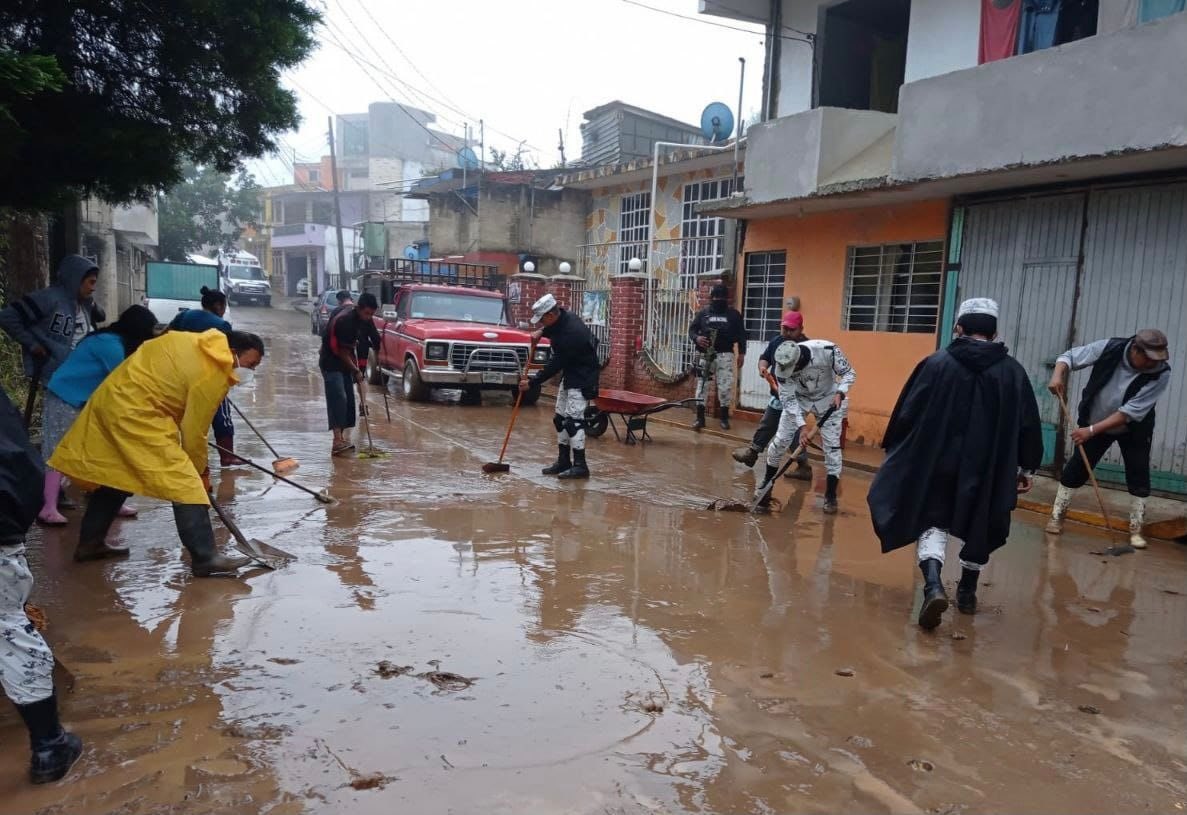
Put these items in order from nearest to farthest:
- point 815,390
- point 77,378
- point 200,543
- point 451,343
→ point 200,543 → point 77,378 → point 815,390 → point 451,343

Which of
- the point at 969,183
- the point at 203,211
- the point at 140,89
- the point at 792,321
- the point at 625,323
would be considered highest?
the point at 203,211

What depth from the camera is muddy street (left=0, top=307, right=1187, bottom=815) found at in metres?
2.86

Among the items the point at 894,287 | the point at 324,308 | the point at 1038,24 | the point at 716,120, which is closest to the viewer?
the point at 1038,24

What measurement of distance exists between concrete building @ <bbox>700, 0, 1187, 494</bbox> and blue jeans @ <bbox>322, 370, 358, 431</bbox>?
6487 mm

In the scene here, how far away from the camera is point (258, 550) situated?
521 cm

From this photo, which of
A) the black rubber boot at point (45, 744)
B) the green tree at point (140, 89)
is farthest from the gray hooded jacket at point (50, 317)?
the black rubber boot at point (45, 744)

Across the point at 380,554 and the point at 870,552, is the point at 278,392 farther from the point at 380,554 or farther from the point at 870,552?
the point at 870,552

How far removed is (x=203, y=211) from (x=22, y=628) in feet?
131

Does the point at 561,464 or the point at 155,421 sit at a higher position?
the point at 155,421

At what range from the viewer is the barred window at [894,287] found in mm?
10883

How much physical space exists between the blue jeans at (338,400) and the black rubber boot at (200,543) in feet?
13.5

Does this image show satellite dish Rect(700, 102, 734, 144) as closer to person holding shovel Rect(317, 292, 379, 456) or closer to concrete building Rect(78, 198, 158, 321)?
person holding shovel Rect(317, 292, 379, 456)

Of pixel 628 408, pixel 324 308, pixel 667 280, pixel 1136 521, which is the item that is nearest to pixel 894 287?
pixel 628 408

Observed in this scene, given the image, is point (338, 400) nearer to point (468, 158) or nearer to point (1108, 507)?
point (1108, 507)
